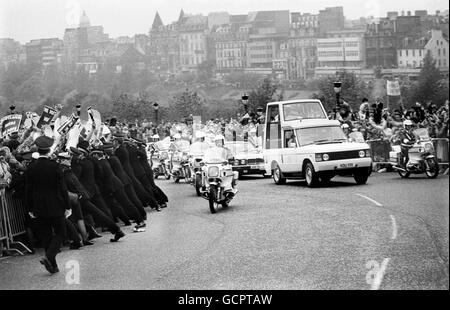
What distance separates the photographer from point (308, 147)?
23.8 m

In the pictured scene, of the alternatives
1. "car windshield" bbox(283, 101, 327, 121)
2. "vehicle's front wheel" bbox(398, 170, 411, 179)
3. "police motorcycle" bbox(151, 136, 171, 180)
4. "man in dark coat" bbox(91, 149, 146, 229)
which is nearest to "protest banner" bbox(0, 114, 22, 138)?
"man in dark coat" bbox(91, 149, 146, 229)

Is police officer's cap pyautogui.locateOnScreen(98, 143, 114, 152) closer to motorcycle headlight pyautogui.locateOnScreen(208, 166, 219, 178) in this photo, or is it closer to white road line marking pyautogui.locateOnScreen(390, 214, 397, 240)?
motorcycle headlight pyautogui.locateOnScreen(208, 166, 219, 178)

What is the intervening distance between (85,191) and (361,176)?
964cm

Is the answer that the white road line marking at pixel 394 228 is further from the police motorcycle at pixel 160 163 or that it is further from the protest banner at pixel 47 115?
the police motorcycle at pixel 160 163

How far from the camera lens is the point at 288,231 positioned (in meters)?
14.9

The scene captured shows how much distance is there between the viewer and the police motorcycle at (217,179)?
19.3 metres

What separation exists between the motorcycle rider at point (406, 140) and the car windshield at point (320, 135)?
1378 mm

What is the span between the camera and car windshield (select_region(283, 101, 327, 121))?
84.7 ft

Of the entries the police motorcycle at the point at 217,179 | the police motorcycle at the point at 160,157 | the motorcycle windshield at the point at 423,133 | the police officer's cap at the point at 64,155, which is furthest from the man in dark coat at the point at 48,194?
the police motorcycle at the point at 160,157

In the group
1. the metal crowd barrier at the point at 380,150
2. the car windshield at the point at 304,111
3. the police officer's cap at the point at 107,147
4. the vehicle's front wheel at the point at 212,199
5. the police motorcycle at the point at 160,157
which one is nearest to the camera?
the police officer's cap at the point at 107,147

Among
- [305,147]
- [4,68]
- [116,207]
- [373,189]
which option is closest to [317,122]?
[305,147]

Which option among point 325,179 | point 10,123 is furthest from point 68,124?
point 325,179

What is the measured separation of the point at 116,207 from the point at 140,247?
3088mm
